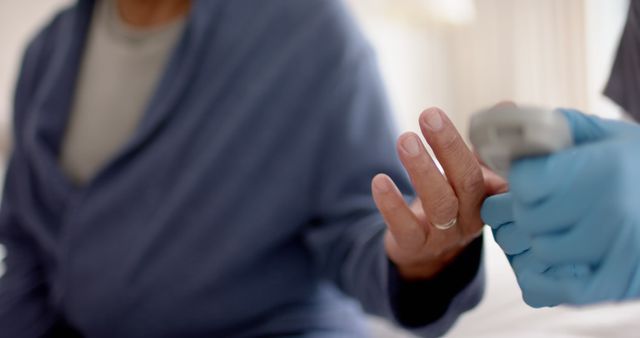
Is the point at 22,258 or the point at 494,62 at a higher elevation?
the point at 22,258

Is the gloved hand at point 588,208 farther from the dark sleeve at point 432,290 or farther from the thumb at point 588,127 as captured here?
the dark sleeve at point 432,290

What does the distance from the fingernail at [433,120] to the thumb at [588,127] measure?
0.18ft

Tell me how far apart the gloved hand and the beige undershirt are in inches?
16.5

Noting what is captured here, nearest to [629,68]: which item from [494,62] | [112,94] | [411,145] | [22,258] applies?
[411,145]

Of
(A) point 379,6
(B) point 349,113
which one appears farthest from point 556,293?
(A) point 379,6

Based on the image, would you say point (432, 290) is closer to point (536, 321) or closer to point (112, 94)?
point (536, 321)

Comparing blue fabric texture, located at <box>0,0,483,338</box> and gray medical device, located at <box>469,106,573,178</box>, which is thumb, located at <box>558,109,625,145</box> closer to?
gray medical device, located at <box>469,106,573,178</box>

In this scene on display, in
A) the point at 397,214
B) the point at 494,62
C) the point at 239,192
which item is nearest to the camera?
the point at 397,214

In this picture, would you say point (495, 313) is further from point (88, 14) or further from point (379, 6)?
point (379, 6)

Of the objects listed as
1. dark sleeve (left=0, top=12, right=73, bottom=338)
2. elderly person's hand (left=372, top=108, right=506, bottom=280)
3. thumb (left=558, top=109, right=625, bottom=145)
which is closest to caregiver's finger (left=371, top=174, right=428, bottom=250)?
elderly person's hand (left=372, top=108, right=506, bottom=280)

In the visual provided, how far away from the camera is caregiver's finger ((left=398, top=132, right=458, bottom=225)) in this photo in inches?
11.4

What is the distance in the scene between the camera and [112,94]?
1.90 feet

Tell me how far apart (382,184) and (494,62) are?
1.12 metres

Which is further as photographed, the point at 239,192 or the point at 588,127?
the point at 239,192
